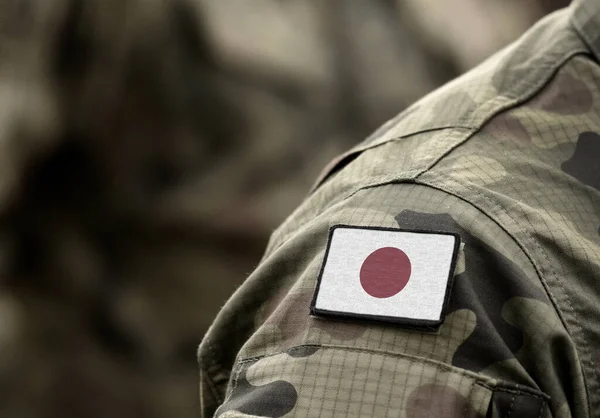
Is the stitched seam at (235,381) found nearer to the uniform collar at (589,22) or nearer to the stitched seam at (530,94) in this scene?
the stitched seam at (530,94)

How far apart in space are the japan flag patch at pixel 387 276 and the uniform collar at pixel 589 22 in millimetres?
229

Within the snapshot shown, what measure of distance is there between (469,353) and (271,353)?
122 millimetres

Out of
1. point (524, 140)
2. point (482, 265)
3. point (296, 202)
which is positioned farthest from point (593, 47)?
point (296, 202)

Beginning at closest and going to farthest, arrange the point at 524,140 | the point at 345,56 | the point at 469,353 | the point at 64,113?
the point at 469,353 < the point at 524,140 < the point at 64,113 < the point at 345,56

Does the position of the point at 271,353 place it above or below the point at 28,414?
below

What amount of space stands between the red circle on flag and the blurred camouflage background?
171 centimetres

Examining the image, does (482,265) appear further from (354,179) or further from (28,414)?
(28,414)

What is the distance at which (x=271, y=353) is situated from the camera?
600mm

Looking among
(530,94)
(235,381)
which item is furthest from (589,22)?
(235,381)

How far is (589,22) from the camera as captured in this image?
716 mm

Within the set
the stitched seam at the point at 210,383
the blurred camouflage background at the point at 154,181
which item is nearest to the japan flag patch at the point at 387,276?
the stitched seam at the point at 210,383

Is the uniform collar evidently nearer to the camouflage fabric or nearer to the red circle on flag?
the camouflage fabric

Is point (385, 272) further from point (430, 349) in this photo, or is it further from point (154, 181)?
point (154, 181)

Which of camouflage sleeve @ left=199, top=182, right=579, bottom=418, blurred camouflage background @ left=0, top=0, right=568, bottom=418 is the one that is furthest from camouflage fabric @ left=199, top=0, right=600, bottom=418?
blurred camouflage background @ left=0, top=0, right=568, bottom=418
